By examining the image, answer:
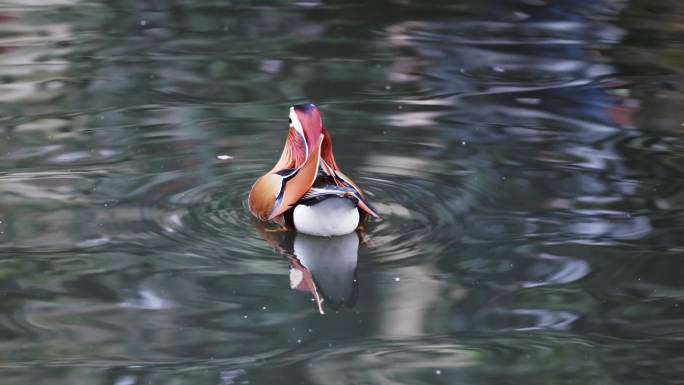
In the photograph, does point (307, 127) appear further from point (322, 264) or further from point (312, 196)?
point (322, 264)

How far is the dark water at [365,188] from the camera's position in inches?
189

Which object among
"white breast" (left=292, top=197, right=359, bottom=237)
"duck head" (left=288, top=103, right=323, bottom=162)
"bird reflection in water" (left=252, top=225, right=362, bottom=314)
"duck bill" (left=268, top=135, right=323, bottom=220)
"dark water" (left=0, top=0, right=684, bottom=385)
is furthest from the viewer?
"duck head" (left=288, top=103, right=323, bottom=162)

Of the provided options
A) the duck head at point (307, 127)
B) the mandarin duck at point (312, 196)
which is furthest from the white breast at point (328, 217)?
the duck head at point (307, 127)

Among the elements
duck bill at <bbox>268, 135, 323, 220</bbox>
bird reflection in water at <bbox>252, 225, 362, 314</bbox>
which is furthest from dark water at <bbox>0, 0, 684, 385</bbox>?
duck bill at <bbox>268, 135, 323, 220</bbox>

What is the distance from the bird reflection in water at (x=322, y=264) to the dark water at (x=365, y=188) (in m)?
0.02

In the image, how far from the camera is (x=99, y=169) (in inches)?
273

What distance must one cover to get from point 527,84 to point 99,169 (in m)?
3.32

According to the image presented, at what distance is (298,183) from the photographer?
19.1 feet

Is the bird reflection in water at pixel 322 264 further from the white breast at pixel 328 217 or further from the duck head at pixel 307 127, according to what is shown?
the duck head at pixel 307 127

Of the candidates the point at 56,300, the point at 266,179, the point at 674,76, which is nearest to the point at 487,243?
the point at 266,179

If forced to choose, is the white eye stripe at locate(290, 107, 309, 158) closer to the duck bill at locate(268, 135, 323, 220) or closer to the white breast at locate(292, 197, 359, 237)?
the duck bill at locate(268, 135, 323, 220)

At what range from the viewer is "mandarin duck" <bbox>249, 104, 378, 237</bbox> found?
18.8 feet

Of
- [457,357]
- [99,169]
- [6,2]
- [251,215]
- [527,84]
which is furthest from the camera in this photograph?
[6,2]

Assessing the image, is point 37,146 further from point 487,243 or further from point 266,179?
point 487,243
